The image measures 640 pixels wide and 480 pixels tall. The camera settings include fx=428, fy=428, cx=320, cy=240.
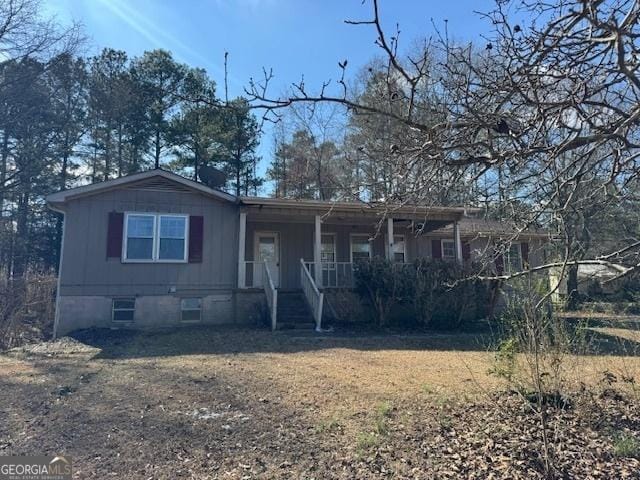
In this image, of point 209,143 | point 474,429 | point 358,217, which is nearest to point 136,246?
point 358,217

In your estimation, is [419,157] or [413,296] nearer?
[419,157]

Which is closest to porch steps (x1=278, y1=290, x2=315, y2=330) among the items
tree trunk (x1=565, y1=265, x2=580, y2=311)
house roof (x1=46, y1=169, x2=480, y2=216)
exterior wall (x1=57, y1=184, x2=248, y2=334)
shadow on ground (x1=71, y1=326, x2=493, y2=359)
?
shadow on ground (x1=71, y1=326, x2=493, y2=359)

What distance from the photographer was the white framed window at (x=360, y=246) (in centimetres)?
1581

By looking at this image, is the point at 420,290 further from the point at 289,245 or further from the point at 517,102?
the point at 517,102

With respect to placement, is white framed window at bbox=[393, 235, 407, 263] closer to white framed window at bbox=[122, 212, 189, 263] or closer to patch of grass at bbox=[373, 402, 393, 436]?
white framed window at bbox=[122, 212, 189, 263]

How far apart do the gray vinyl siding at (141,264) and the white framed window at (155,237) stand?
17 cm

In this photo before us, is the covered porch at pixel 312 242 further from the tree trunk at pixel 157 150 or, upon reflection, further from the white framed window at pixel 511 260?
the tree trunk at pixel 157 150

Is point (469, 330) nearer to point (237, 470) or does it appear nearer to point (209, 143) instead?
point (237, 470)

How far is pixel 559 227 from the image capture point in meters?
3.82

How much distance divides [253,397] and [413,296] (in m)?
7.46

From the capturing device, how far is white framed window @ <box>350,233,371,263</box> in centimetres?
1581

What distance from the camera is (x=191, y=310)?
12.0 metres

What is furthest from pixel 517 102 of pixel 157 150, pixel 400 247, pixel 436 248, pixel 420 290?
pixel 157 150

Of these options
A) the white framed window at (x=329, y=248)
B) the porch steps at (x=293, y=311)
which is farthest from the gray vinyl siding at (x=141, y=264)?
the white framed window at (x=329, y=248)
